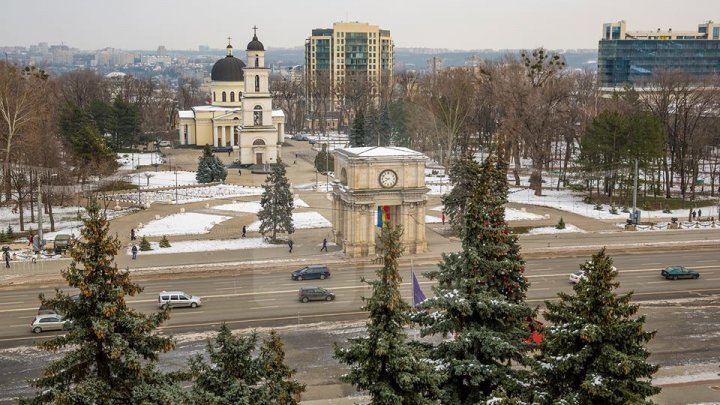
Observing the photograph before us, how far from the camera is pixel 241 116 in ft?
313

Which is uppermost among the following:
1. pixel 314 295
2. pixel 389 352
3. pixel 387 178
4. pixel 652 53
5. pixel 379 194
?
pixel 652 53

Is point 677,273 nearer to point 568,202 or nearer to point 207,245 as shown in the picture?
point 568,202

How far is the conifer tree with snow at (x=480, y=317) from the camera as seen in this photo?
18.0m

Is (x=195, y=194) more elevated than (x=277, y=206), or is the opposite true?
(x=277, y=206)

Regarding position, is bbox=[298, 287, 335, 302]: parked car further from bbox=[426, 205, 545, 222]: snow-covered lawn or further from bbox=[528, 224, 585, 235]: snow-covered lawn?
bbox=[426, 205, 545, 222]: snow-covered lawn

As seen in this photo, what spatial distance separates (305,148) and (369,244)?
61.6m

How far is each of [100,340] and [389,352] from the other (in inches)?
222

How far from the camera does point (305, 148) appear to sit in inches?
4122

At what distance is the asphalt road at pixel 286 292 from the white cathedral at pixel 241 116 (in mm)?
45516

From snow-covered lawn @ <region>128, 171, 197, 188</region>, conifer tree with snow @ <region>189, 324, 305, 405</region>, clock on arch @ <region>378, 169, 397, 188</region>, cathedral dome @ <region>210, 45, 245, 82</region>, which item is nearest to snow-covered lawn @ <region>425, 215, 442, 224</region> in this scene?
clock on arch @ <region>378, 169, 397, 188</region>

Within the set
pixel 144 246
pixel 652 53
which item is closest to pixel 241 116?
pixel 144 246

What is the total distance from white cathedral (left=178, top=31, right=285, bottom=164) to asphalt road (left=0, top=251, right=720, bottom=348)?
4552 cm

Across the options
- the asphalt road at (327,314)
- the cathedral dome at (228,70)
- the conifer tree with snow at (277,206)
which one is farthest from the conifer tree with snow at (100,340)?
the cathedral dome at (228,70)

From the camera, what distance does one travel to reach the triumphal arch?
43344 mm
